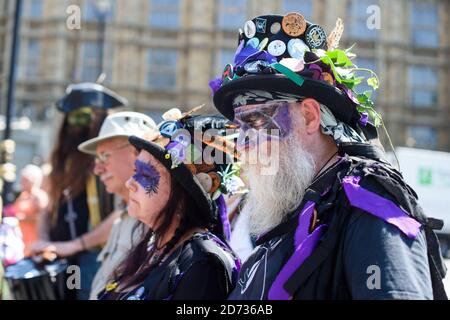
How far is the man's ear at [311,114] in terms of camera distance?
1910mm

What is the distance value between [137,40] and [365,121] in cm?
2355

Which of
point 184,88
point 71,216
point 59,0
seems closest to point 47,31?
point 59,0

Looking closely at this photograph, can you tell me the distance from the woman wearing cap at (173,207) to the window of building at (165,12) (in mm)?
23117

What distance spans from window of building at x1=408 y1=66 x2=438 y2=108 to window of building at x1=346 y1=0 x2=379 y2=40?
2.53 metres

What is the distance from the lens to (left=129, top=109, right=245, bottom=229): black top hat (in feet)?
8.27

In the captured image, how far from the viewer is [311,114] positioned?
1.93 meters

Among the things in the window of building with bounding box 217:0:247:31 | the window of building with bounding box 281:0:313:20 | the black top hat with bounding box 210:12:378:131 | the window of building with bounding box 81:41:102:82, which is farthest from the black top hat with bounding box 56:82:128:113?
the window of building with bounding box 281:0:313:20

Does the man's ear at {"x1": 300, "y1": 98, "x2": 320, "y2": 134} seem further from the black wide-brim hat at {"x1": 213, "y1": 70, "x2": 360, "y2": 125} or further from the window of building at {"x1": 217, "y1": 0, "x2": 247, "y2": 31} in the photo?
the window of building at {"x1": 217, "y1": 0, "x2": 247, "y2": 31}

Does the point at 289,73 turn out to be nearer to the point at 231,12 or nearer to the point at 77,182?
the point at 77,182

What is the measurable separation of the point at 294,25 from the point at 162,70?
2319 cm

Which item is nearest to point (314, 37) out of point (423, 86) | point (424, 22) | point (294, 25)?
point (294, 25)

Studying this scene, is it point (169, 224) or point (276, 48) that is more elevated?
point (276, 48)

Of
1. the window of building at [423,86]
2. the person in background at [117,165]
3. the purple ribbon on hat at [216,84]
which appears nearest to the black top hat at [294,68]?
the purple ribbon on hat at [216,84]
